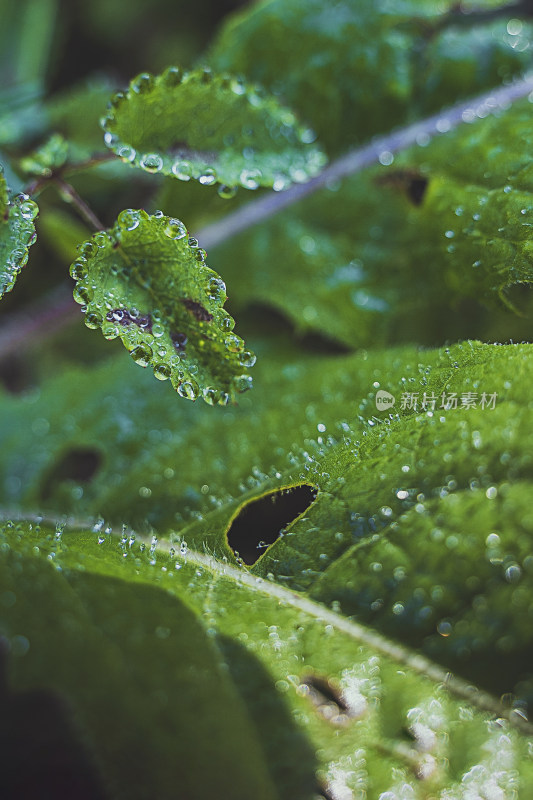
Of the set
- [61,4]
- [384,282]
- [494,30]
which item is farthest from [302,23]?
[61,4]

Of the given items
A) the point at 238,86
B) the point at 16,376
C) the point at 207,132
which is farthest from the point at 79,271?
the point at 16,376

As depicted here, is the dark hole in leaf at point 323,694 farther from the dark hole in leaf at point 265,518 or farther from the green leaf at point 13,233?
the green leaf at point 13,233

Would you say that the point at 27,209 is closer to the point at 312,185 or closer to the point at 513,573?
the point at 513,573

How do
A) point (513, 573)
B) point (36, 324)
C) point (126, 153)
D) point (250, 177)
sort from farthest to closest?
point (36, 324) → point (250, 177) → point (126, 153) → point (513, 573)

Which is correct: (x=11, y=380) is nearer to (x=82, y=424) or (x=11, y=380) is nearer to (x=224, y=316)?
(x=82, y=424)


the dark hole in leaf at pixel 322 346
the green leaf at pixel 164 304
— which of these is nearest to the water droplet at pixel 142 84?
the green leaf at pixel 164 304

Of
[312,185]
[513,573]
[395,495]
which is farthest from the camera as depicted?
[312,185]
